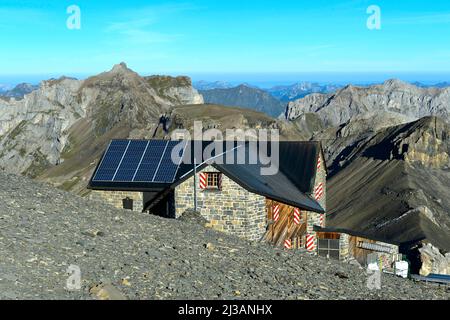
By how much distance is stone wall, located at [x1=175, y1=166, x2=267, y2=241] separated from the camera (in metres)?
26.4

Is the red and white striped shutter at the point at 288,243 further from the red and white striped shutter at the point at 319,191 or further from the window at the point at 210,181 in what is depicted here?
the red and white striped shutter at the point at 319,191

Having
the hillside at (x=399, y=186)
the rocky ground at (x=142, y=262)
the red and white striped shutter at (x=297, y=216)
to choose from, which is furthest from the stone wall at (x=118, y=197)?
the hillside at (x=399, y=186)

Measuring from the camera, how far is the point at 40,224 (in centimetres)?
1723

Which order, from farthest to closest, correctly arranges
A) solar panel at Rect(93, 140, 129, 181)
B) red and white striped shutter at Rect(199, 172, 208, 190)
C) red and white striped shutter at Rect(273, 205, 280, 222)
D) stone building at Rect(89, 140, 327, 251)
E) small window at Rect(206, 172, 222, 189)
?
solar panel at Rect(93, 140, 129, 181), red and white striped shutter at Rect(273, 205, 280, 222), red and white striped shutter at Rect(199, 172, 208, 190), small window at Rect(206, 172, 222, 189), stone building at Rect(89, 140, 327, 251)

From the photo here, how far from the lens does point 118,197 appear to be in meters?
30.6

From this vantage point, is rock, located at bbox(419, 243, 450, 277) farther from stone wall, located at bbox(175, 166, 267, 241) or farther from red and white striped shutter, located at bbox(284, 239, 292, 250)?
stone wall, located at bbox(175, 166, 267, 241)

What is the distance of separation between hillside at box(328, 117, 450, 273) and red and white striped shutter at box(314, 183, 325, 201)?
1019 inches

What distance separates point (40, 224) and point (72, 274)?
407 centimetres

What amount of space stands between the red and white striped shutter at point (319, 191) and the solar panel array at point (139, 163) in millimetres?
9126

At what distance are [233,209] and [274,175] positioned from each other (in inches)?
276

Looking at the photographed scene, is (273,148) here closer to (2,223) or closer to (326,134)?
(2,223)

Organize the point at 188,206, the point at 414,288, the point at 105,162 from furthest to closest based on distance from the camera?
the point at 105,162 < the point at 188,206 < the point at 414,288

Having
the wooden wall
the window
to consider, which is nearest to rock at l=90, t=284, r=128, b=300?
the window
